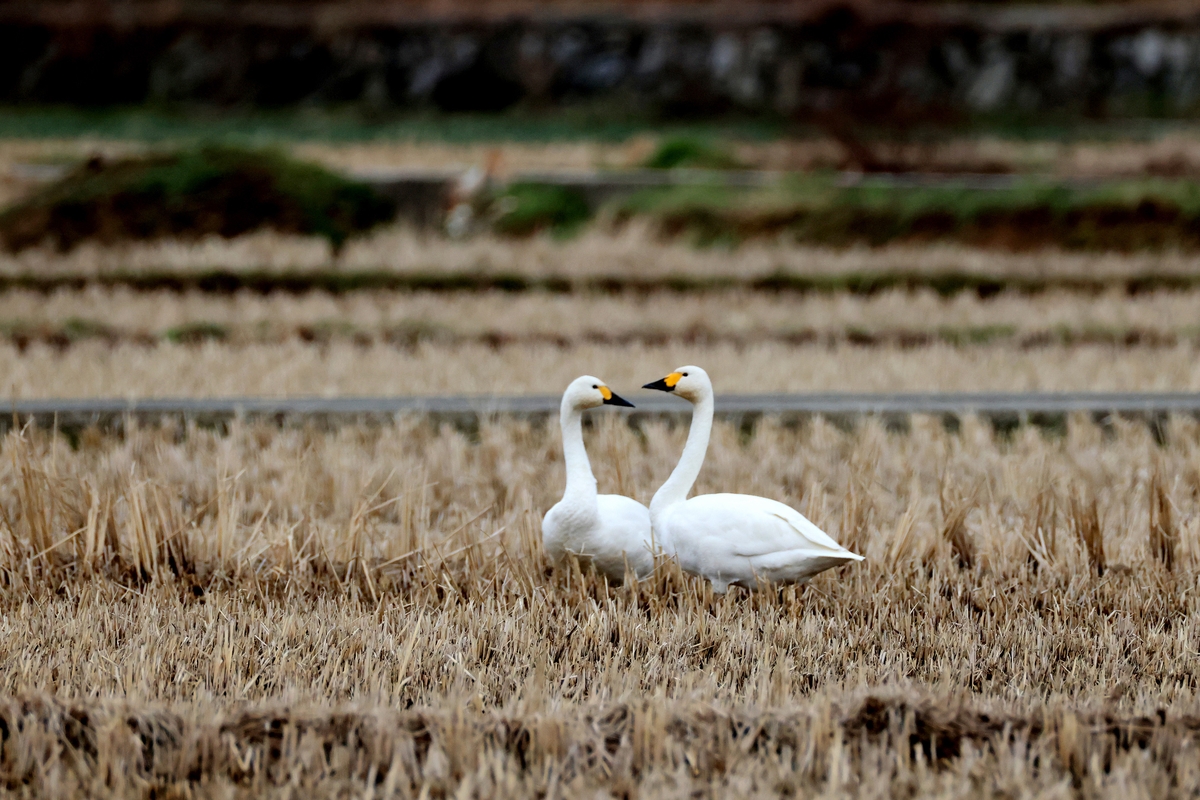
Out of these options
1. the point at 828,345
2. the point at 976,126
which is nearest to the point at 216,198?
the point at 828,345

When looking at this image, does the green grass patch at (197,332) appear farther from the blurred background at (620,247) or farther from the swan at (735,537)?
the swan at (735,537)

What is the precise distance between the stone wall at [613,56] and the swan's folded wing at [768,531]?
27400mm

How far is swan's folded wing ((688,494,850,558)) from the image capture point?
364cm

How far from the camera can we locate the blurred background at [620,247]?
872cm

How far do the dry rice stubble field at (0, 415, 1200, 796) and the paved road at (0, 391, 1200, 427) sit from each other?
50 cm

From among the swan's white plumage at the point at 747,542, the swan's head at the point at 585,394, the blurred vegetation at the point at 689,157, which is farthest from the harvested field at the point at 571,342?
the blurred vegetation at the point at 689,157

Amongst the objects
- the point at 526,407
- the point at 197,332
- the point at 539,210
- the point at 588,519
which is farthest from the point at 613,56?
Result: the point at 588,519

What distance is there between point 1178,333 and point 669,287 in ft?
15.7

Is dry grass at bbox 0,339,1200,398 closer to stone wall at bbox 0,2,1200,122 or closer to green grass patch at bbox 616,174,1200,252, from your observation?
green grass patch at bbox 616,174,1200,252

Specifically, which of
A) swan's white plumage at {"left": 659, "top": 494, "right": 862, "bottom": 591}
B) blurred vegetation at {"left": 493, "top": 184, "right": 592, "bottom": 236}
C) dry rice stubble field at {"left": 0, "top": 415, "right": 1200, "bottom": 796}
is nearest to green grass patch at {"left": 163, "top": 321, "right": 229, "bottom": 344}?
dry rice stubble field at {"left": 0, "top": 415, "right": 1200, "bottom": 796}

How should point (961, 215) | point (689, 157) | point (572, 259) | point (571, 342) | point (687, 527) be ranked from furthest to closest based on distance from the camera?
1. point (689, 157)
2. point (961, 215)
3. point (572, 259)
4. point (571, 342)
5. point (687, 527)

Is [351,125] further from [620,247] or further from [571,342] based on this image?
[571,342]

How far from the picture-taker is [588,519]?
3.84 meters

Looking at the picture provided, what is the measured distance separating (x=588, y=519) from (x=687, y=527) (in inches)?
12.4
